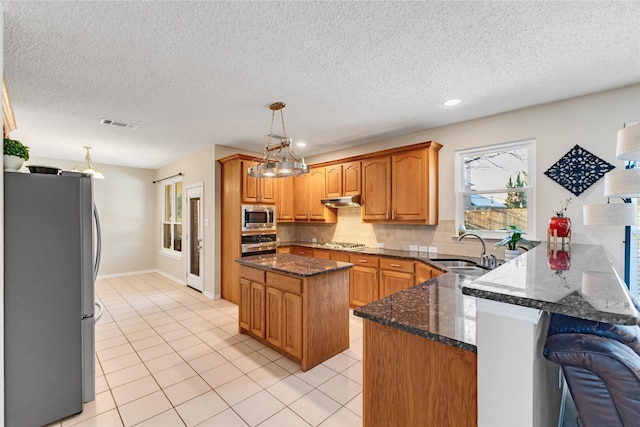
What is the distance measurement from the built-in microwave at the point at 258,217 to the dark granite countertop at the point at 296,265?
131 cm

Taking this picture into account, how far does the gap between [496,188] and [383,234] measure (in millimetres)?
1695

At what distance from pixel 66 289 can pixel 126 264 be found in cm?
551

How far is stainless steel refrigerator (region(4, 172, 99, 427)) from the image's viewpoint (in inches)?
72.9

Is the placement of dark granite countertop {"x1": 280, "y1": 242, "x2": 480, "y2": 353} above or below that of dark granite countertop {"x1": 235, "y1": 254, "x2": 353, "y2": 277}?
above

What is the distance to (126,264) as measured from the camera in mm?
6770

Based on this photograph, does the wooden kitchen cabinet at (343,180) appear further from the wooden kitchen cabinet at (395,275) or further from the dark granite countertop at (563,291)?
the dark granite countertop at (563,291)

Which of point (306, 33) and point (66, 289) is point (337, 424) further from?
point (306, 33)

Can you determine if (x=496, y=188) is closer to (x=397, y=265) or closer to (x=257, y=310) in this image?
(x=397, y=265)

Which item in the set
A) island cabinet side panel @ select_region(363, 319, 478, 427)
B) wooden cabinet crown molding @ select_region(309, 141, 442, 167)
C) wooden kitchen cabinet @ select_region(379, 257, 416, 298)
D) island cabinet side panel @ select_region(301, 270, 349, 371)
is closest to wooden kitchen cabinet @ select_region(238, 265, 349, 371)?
island cabinet side panel @ select_region(301, 270, 349, 371)

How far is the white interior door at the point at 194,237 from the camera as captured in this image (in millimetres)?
5293

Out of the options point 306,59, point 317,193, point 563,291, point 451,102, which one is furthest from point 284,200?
point 563,291

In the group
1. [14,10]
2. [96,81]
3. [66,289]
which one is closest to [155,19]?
[14,10]

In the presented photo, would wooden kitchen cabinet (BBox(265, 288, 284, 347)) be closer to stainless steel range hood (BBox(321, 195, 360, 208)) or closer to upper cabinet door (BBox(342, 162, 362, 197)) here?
stainless steel range hood (BBox(321, 195, 360, 208))

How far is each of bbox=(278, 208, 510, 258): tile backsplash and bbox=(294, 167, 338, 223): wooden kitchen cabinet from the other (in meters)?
0.31
